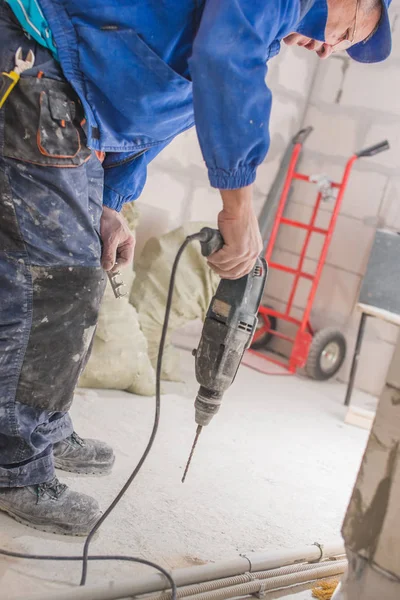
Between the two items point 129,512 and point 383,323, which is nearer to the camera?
point 129,512

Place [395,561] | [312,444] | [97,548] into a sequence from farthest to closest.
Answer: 1. [312,444]
2. [97,548]
3. [395,561]

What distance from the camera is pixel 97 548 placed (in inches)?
59.9

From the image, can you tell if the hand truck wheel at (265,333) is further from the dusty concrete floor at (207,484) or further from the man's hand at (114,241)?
the man's hand at (114,241)

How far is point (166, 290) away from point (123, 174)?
1248mm

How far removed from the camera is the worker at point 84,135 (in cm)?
122

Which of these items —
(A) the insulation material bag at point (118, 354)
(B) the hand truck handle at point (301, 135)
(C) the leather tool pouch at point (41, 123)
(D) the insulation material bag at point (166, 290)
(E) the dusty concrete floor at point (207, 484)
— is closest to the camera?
(C) the leather tool pouch at point (41, 123)

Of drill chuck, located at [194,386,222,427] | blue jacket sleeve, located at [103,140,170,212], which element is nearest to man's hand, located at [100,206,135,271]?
blue jacket sleeve, located at [103,140,170,212]

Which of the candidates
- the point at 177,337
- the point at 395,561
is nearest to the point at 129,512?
the point at 395,561

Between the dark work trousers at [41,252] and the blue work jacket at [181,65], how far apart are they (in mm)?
59

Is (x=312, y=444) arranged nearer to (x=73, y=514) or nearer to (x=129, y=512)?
(x=129, y=512)

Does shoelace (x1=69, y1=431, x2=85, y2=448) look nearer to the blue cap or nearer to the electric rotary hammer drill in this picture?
the electric rotary hammer drill

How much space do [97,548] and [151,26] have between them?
111 cm

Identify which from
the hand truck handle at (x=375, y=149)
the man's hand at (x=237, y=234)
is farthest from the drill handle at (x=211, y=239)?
the hand truck handle at (x=375, y=149)

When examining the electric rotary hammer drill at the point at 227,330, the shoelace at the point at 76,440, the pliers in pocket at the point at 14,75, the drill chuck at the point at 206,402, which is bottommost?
the shoelace at the point at 76,440
